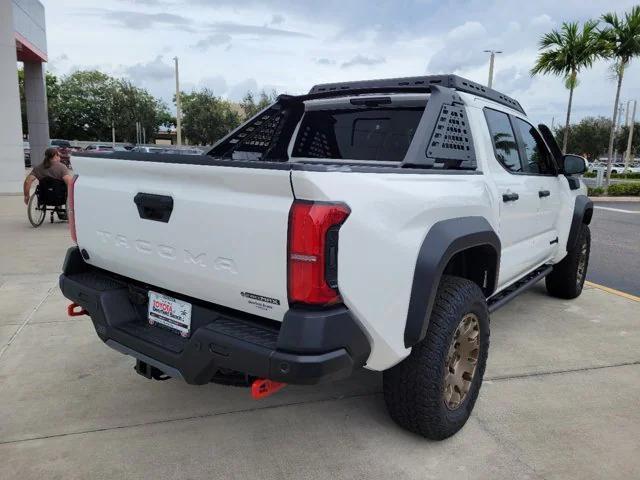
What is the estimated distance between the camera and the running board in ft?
11.7

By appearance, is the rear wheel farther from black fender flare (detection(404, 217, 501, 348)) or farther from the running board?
black fender flare (detection(404, 217, 501, 348))

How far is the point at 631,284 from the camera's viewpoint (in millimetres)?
6414

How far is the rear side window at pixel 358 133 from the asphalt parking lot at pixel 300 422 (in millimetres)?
1636

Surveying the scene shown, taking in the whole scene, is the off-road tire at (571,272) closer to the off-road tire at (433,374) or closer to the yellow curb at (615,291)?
the yellow curb at (615,291)

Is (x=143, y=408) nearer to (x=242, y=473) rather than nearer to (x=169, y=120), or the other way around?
(x=242, y=473)

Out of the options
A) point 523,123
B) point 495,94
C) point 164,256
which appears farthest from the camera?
point 523,123

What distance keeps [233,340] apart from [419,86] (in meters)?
2.03

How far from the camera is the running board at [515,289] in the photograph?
3555 mm

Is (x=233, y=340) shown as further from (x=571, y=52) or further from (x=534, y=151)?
(x=571, y=52)

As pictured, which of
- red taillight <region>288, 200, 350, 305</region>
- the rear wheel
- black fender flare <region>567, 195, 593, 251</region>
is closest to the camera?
red taillight <region>288, 200, 350, 305</region>

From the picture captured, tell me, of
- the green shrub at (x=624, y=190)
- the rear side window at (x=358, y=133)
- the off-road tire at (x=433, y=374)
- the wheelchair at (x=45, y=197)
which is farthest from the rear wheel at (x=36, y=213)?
the green shrub at (x=624, y=190)

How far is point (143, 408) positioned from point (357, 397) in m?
1.30

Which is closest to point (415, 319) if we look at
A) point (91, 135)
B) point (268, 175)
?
point (268, 175)

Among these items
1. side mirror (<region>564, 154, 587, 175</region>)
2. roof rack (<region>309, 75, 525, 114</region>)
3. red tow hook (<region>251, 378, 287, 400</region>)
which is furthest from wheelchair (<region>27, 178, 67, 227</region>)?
red tow hook (<region>251, 378, 287, 400</region>)
